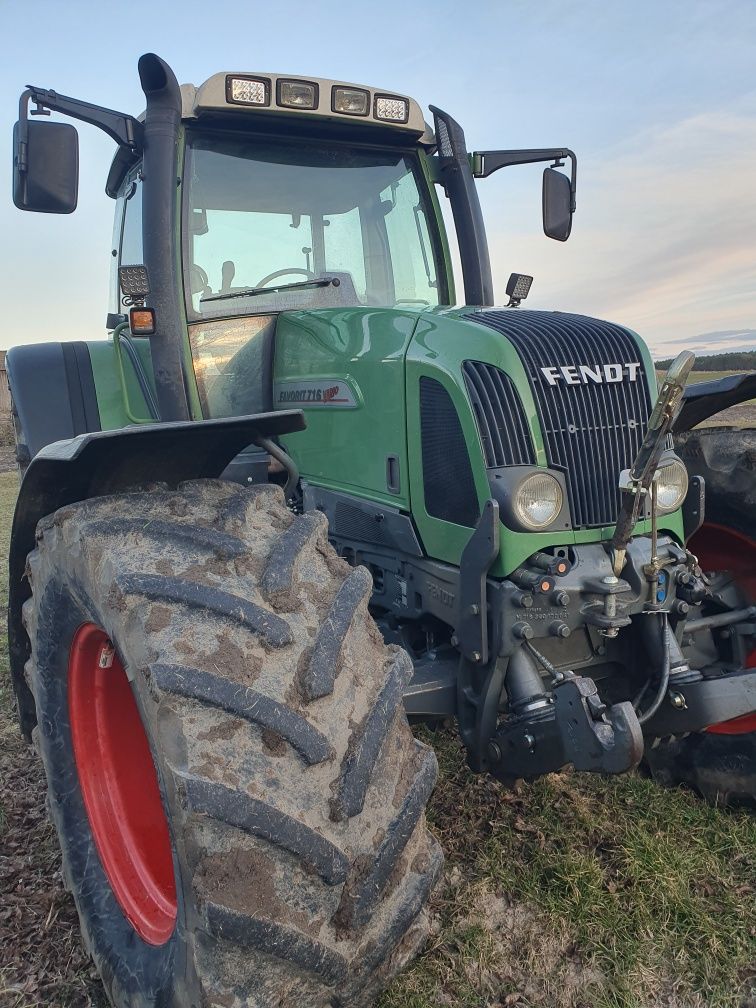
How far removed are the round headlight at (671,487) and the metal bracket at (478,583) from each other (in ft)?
2.06

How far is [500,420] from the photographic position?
2457mm

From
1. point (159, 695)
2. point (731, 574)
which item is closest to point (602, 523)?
point (731, 574)

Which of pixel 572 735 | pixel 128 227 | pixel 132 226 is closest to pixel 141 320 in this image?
pixel 132 226

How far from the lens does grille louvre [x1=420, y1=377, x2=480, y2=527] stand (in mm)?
2512

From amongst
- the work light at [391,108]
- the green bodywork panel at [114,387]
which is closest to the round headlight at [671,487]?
the work light at [391,108]

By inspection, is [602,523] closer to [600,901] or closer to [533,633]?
[533,633]

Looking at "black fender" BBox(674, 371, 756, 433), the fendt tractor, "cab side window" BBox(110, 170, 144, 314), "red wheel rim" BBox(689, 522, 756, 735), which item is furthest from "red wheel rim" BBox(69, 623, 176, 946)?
"black fender" BBox(674, 371, 756, 433)

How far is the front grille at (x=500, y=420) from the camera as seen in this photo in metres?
2.45

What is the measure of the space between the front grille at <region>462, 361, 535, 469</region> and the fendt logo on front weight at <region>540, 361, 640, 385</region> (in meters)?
0.14

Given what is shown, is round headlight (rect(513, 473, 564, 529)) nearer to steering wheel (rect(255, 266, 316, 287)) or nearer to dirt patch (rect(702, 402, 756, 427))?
steering wheel (rect(255, 266, 316, 287))

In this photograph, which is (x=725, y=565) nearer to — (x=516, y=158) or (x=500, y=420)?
(x=500, y=420)

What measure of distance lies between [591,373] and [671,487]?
454mm

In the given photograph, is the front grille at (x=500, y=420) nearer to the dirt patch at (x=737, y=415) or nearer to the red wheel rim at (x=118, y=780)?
the red wheel rim at (x=118, y=780)

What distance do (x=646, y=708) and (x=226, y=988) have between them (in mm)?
1527
